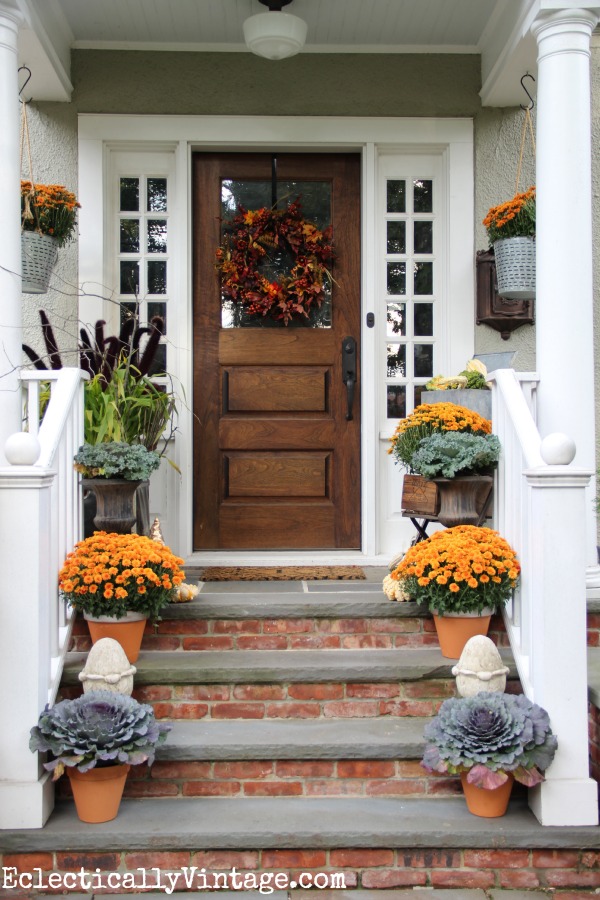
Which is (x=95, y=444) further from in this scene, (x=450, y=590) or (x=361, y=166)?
(x=361, y=166)

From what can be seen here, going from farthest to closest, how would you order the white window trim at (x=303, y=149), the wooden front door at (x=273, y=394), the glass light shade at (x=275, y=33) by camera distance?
1. the wooden front door at (x=273, y=394)
2. the white window trim at (x=303, y=149)
3. the glass light shade at (x=275, y=33)

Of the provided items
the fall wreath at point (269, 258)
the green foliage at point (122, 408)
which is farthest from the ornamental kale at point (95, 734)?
the fall wreath at point (269, 258)

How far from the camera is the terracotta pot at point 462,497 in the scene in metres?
3.24

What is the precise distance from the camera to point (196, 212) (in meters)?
4.41

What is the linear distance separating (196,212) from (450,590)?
2490 millimetres

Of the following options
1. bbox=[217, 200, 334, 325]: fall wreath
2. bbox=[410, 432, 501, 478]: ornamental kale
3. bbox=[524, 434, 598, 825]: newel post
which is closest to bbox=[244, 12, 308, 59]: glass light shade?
bbox=[217, 200, 334, 325]: fall wreath

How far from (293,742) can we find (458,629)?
0.71 metres

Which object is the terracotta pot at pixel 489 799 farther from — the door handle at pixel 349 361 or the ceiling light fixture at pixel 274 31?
the ceiling light fixture at pixel 274 31

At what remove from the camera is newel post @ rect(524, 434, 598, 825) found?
2.54 metres

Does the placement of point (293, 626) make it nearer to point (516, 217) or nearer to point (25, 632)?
point (25, 632)

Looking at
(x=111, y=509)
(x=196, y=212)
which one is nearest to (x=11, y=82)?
(x=196, y=212)

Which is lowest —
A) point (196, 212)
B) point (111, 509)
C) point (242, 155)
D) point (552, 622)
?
point (552, 622)

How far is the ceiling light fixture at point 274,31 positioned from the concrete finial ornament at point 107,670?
8.81 ft

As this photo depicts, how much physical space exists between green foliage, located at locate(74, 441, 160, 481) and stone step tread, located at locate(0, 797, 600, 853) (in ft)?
3.85
